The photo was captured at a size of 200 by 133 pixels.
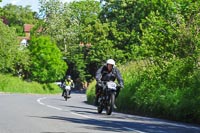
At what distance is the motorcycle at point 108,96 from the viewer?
17688 millimetres

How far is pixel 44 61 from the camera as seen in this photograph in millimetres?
79250

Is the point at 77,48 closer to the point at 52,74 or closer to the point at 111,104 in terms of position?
the point at 52,74

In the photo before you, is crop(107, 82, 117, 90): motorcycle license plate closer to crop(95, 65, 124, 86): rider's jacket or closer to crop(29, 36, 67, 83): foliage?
crop(95, 65, 124, 86): rider's jacket

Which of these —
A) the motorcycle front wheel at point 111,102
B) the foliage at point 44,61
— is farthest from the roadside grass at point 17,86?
the motorcycle front wheel at point 111,102

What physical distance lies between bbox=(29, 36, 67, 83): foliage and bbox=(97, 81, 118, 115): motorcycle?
59.3 meters

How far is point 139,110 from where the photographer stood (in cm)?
2258

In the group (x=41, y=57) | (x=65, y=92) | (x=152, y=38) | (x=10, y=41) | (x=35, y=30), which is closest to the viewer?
(x=152, y=38)

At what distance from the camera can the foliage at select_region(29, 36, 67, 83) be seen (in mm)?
78125

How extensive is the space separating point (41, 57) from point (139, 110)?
5749 centimetres

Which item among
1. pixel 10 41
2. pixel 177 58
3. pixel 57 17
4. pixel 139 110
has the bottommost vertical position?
pixel 139 110

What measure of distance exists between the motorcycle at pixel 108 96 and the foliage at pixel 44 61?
59.3m

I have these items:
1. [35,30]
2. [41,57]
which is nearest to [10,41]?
[41,57]

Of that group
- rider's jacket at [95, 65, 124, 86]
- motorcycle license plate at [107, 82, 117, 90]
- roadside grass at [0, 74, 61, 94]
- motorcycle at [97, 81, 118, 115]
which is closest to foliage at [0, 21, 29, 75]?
roadside grass at [0, 74, 61, 94]

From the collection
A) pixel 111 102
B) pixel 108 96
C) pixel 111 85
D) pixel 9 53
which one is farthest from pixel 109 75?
pixel 9 53
